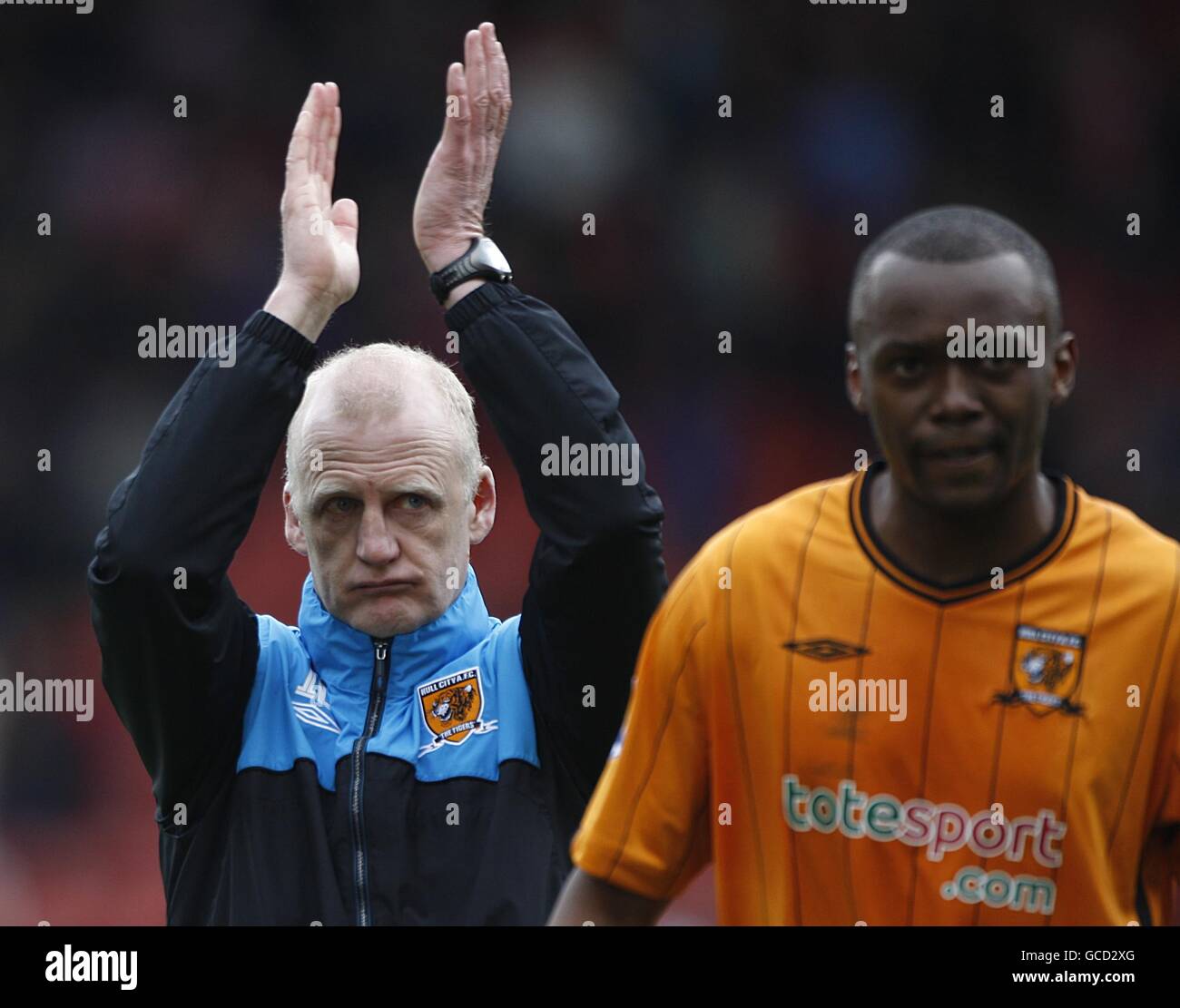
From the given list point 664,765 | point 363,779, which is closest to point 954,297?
point 664,765

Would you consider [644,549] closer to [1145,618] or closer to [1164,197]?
[1145,618]

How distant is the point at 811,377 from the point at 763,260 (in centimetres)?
67

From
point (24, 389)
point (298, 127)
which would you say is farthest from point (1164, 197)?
point (298, 127)

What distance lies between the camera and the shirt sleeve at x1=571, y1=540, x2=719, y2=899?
2.67 m

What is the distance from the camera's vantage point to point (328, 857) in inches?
136

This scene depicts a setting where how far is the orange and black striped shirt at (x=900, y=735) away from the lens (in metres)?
2.52

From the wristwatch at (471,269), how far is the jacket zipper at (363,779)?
2.35 ft

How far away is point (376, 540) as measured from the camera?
3650 mm

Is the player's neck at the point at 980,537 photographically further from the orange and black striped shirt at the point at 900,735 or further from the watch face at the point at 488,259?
the watch face at the point at 488,259

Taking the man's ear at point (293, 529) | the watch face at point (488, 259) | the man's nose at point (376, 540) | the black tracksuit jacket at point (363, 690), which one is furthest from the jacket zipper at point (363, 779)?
the watch face at point (488, 259)

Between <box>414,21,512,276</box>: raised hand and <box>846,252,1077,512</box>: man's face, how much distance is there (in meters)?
1.32

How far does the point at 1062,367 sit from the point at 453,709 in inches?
58.7

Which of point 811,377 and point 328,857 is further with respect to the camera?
point 811,377

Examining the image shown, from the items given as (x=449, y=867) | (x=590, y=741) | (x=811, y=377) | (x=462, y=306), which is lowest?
(x=449, y=867)
